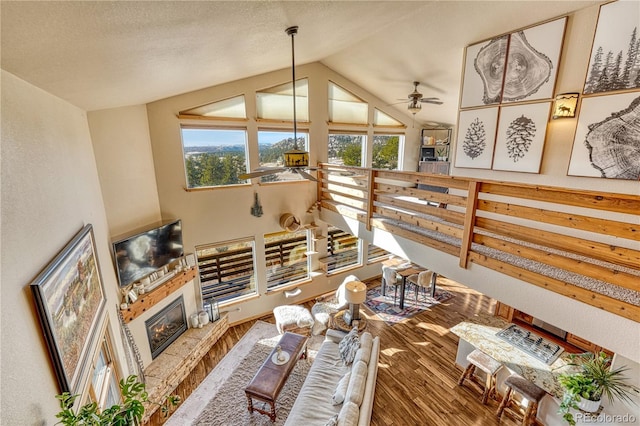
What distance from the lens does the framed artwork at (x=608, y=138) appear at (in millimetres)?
2699

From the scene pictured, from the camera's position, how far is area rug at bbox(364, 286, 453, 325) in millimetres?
6109

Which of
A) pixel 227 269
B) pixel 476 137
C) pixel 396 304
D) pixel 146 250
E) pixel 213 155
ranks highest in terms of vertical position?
pixel 476 137

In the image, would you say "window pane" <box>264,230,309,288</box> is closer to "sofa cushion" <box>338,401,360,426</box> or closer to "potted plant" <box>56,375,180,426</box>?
"sofa cushion" <box>338,401,360,426</box>

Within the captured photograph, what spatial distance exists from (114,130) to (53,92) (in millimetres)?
1709

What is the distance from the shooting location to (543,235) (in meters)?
2.60

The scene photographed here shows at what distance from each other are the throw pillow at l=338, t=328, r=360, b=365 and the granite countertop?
163 centimetres

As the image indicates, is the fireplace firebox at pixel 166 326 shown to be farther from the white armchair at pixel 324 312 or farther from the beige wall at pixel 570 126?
the beige wall at pixel 570 126

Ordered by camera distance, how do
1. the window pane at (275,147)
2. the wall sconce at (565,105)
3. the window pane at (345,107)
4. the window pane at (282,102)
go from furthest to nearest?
1. the window pane at (345,107)
2. the window pane at (275,147)
3. the window pane at (282,102)
4. the wall sconce at (565,105)

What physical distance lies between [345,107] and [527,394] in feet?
20.0

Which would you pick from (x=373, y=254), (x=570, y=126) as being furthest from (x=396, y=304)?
(x=570, y=126)

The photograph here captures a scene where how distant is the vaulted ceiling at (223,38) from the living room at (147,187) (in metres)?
0.06

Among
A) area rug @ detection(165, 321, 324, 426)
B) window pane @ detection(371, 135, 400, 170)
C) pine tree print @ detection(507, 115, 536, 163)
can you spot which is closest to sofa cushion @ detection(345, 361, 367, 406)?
area rug @ detection(165, 321, 324, 426)

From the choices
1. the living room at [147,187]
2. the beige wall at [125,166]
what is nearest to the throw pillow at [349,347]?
the living room at [147,187]

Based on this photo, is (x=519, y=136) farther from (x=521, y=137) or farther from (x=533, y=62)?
(x=533, y=62)
